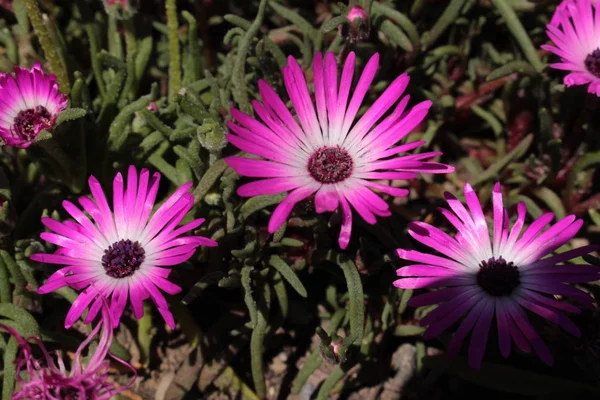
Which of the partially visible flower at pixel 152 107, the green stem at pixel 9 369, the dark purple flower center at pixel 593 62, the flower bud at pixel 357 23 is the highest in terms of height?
the dark purple flower center at pixel 593 62

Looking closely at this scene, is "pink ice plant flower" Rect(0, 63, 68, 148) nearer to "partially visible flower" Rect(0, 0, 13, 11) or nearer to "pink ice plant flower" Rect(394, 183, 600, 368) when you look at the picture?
"partially visible flower" Rect(0, 0, 13, 11)

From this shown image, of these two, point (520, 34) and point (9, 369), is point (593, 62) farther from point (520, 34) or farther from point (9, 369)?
point (9, 369)

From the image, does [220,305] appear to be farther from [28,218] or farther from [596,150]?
[596,150]

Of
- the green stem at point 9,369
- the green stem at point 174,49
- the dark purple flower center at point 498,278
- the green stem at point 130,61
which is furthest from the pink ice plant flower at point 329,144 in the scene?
the green stem at point 9,369

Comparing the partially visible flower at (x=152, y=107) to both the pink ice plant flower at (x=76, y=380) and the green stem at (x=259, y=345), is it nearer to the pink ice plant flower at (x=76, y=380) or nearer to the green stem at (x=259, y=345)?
the green stem at (x=259, y=345)

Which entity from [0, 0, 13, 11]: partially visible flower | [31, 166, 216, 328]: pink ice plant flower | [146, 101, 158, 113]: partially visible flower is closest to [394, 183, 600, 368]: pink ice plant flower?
[31, 166, 216, 328]: pink ice plant flower

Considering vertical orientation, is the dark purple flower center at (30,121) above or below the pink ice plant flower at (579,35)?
below

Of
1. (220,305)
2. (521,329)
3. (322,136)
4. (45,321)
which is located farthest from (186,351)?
(521,329)

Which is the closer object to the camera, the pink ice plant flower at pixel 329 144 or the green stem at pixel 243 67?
the pink ice plant flower at pixel 329 144
